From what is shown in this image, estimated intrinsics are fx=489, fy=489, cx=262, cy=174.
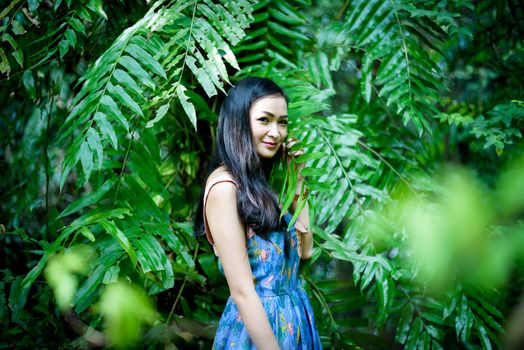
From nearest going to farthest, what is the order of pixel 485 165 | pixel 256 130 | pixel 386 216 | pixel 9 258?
pixel 256 130 → pixel 386 216 → pixel 9 258 → pixel 485 165

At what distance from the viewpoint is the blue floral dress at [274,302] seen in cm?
129

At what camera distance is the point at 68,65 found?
6.53ft

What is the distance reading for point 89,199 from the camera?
1.44m

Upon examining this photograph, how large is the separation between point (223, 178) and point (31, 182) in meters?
1.08

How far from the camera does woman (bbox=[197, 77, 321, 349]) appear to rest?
120 cm

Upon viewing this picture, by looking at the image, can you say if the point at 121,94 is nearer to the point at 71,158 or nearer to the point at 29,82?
the point at 71,158

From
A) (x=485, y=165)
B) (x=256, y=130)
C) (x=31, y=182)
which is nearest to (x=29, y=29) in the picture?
(x=31, y=182)

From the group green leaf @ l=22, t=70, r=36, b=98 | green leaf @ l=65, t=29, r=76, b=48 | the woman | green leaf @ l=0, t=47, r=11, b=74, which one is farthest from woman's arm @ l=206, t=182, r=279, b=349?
green leaf @ l=22, t=70, r=36, b=98

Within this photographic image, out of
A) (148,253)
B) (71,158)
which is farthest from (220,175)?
(71,158)

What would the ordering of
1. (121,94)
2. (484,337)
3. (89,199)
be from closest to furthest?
(121,94) → (89,199) → (484,337)

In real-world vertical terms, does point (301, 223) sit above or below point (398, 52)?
below

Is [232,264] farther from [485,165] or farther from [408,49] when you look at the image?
[485,165]

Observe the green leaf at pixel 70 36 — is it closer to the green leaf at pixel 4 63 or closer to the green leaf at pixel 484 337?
the green leaf at pixel 4 63

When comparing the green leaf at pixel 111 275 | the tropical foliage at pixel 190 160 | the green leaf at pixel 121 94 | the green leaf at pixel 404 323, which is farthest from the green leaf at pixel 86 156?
the green leaf at pixel 404 323
